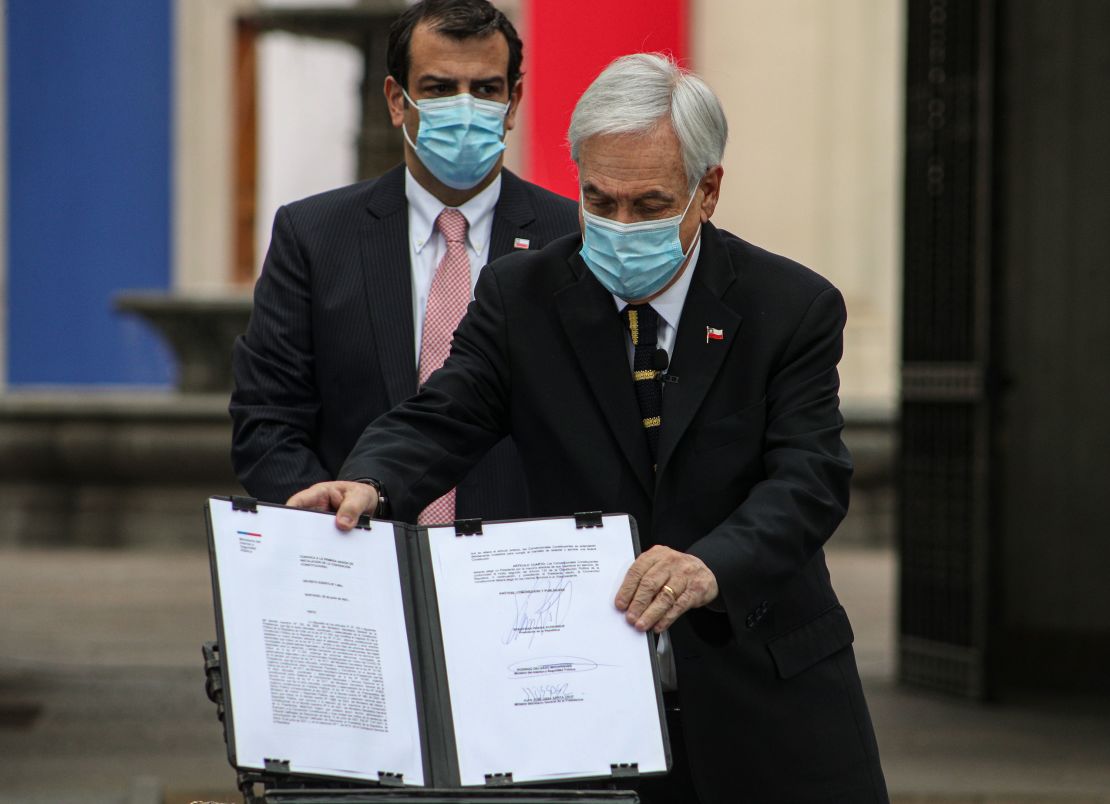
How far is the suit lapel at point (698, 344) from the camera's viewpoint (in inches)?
105

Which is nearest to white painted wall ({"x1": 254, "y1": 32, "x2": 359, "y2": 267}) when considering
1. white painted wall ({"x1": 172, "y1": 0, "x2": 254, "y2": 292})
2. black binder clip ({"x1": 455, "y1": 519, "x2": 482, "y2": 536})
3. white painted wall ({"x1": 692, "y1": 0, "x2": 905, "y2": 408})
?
white painted wall ({"x1": 172, "y1": 0, "x2": 254, "y2": 292})

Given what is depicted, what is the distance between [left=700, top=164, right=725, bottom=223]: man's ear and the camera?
9.02ft

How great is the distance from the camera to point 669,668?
2.73 meters

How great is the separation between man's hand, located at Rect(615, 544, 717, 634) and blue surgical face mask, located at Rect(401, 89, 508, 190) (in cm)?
137

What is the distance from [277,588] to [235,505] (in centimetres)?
12

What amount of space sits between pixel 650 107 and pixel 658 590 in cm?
68

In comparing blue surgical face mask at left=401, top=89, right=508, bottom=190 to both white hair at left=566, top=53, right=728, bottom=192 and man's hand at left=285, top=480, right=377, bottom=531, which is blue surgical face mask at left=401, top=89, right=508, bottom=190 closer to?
white hair at left=566, top=53, right=728, bottom=192

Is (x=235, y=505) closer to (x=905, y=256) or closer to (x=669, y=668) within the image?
(x=669, y=668)

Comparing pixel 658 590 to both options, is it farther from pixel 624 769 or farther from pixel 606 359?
pixel 606 359

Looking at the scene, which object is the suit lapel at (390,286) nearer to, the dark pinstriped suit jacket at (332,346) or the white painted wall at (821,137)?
the dark pinstriped suit jacket at (332,346)

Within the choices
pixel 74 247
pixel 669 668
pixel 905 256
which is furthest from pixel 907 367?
pixel 74 247

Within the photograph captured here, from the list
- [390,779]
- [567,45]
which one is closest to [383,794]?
[390,779]

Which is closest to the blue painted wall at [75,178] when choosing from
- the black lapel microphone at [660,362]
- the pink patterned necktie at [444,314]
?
the pink patterned necktie at [444,314]
